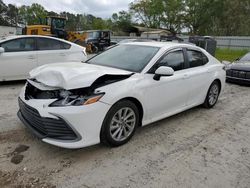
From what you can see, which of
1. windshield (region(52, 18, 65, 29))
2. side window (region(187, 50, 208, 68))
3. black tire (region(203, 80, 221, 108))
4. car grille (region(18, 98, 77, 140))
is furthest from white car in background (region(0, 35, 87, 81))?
windshield (region(52, 18, 65, 29))

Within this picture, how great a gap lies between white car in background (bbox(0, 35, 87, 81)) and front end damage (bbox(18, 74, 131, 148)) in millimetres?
3944

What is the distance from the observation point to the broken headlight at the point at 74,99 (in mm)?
3016

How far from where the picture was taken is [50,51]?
7355mm

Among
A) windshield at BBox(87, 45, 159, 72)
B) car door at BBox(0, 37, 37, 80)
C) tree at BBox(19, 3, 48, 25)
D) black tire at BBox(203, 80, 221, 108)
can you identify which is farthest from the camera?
tree at BBox(19, 3, 48, 25)

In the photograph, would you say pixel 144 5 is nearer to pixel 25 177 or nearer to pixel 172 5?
pixel 172 5

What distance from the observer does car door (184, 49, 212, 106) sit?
468 centimetres

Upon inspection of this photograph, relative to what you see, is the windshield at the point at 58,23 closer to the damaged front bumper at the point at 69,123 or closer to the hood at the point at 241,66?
the hood at the point at 241,66

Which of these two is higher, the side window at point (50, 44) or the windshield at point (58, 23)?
the windshield at point (58, 23)

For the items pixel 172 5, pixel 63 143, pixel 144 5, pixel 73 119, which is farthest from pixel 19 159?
pixel 144 5

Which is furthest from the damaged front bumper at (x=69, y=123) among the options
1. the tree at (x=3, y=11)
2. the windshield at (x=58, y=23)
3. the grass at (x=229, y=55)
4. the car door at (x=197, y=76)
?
the tree at (x=3, y=11)

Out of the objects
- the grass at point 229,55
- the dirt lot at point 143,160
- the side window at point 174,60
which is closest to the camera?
the dirt lot at point 143,160

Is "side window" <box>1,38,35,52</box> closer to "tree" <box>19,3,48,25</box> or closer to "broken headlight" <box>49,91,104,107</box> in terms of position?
"broken headlight" <box>49,91,104,107</box>

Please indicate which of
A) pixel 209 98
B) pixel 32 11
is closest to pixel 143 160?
pixel 209 98

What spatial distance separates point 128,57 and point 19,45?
409 centimetres
